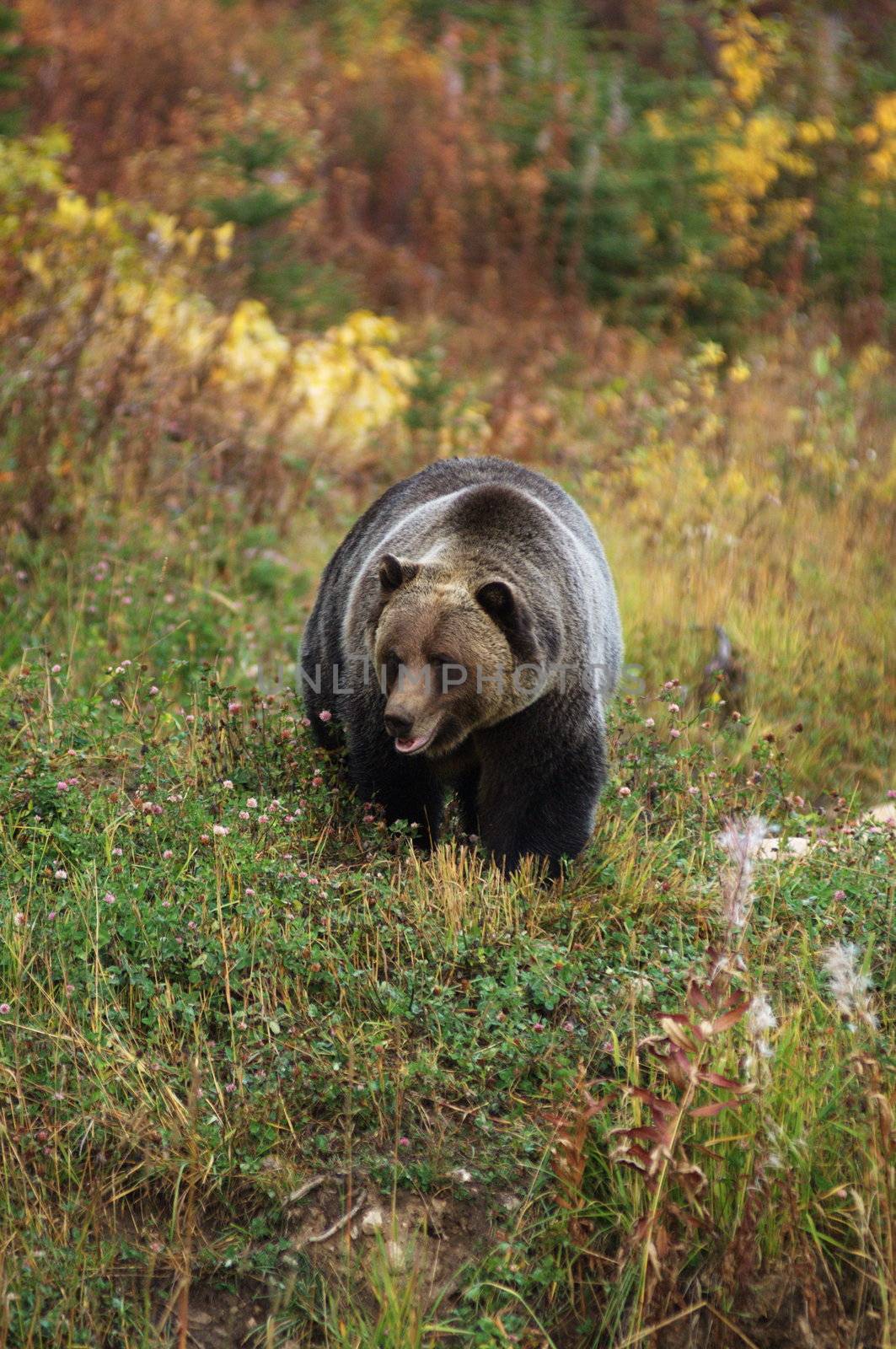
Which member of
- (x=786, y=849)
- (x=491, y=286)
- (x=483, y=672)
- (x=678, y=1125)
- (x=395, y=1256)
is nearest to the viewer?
(x=678, y=1125)

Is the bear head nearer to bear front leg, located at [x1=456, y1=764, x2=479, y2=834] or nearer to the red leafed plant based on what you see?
bear front leg, located at [x1=456, y1=764, x2=479, y2=834]

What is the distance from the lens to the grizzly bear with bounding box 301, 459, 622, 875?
13.8 feet

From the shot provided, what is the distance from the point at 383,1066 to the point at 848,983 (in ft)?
3.96

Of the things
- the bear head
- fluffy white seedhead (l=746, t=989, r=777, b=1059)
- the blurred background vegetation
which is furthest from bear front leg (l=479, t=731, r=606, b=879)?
the blurred background vegetation

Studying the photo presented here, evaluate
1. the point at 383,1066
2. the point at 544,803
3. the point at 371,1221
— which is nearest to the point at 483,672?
the point at 544,803

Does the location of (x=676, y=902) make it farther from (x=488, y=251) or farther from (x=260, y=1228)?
(x=488, y=251)

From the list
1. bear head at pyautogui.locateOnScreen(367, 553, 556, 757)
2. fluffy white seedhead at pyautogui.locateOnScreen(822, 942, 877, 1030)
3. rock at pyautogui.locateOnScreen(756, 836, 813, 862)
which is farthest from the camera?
rock at pyautogui.locateOnScreen(756, 836, 813, 862)

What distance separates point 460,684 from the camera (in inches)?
165

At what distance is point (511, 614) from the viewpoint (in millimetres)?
4242

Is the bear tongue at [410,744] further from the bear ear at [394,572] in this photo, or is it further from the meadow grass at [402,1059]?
the bear ear at [394,572]

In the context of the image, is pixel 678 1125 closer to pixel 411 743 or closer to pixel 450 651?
pixel 411 743

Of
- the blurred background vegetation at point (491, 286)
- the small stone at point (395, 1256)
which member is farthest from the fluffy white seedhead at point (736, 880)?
the blurred background vegetation at point (491, 286)

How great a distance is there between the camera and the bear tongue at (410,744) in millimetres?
4152

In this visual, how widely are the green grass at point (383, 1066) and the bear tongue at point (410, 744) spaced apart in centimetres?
35
